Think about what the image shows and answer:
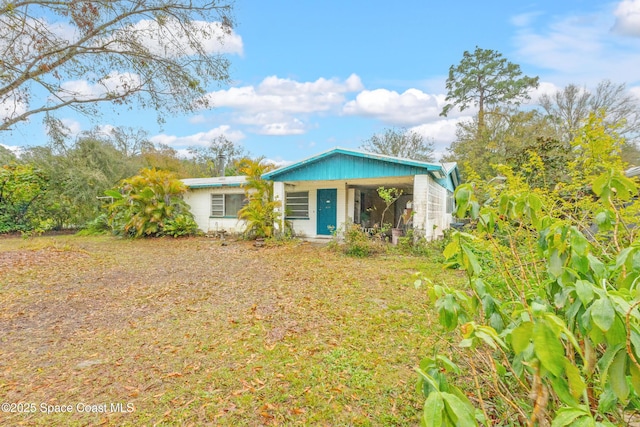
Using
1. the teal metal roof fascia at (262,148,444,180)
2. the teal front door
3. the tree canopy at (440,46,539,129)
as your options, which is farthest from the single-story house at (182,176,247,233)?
the tree canopy at (440,46,539,129)

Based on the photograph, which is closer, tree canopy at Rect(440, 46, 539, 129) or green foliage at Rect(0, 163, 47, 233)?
green foliage at Rect(0, 163, 47, 233)

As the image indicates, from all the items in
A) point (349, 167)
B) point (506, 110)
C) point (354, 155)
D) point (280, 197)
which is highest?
point (506, 110)

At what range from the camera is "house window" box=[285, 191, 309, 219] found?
12.9m

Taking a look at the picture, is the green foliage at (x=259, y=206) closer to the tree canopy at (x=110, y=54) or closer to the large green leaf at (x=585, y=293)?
the tree canopy at (x=110, y=54)

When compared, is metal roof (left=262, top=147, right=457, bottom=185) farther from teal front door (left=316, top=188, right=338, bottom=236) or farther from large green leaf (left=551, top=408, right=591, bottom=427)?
large green leaf (left=551, top=408, right=591, bottom=427)

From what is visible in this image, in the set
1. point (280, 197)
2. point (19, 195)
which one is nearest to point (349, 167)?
point (280, 197)

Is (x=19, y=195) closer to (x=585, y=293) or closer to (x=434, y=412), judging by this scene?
(x=434, y=412)

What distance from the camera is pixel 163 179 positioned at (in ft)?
43.1

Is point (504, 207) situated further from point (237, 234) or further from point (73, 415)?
point (237, 234)

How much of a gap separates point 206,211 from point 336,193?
6.53 meters

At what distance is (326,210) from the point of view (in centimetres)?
1252

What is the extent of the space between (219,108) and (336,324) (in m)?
7.67

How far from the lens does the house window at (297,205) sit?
12909 mm

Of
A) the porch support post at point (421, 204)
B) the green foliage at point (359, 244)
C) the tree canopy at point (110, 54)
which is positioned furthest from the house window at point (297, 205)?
the tree canopy at point (110, 54)
